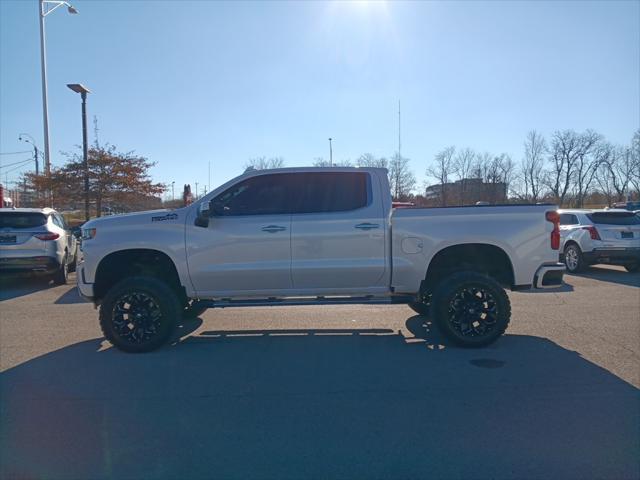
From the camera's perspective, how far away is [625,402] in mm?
4508

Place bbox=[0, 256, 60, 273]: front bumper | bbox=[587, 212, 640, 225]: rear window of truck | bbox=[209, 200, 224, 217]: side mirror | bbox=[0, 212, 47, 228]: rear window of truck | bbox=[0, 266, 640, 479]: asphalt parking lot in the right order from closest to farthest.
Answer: bbox=[0, 266, 640, 479]: asphalt parking lot, bbox=[209, 200, 224, 217]: side mirror, bbox=[0, 256, 60, 273]: front bumper, bbox=[0, 212, 47, 228]: rear window of truck, bbox=[587, 212, 640, 225]: rear window of truck

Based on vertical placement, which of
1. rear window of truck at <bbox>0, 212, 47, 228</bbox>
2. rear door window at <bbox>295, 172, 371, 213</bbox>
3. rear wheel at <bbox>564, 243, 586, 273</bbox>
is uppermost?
rear door window at <bbox>295, 172, 371, 213</bbox>

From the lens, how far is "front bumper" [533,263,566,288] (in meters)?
6.27

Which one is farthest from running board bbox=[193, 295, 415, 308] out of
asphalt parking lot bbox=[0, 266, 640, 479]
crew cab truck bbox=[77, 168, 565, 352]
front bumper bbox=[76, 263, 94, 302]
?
front bumper bbox=[76, 263, 94, 302]

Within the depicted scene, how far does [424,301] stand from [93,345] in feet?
14.7

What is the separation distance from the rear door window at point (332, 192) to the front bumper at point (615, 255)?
8.70 metres

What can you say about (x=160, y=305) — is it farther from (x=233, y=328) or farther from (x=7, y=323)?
(x=7, y=323)

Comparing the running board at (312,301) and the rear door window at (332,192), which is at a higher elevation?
the rear door window at (332,192)

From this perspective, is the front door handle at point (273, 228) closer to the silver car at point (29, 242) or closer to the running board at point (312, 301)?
the running board at point (312, 301)

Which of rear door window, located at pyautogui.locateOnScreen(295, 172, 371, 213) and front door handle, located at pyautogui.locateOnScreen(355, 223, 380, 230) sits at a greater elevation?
rear door window, located at pyautogui.locateOnScreen(295, 172, 371, 213)

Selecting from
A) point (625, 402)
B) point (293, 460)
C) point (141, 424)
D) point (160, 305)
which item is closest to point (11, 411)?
point (141, 424)

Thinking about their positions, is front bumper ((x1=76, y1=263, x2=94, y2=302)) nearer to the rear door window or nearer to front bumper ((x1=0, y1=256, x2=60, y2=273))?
the rear door window

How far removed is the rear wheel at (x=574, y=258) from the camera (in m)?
12.9

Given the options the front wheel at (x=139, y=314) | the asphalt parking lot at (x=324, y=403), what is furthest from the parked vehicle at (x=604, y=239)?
the front wheel at (x=139, y=314)
